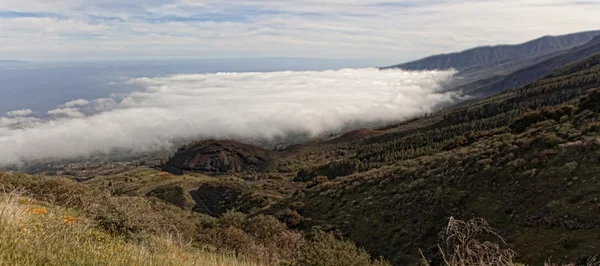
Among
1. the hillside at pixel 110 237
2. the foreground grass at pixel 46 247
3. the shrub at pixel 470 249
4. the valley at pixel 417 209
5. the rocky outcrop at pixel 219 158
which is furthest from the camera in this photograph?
the rocky outcrop at pixel 219 158

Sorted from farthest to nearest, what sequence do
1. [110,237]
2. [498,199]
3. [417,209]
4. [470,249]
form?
[417,209] → [498,199] → [110,237] → [470,249]

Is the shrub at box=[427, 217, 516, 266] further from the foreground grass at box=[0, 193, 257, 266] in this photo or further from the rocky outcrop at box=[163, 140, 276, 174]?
the rocky outcrop at box=[163, 140, 276, 174]

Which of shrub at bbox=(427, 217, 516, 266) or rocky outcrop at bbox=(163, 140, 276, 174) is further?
rocky outcrop at bbox=(163, 140, 276, 174)

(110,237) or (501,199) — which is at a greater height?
(110,237)

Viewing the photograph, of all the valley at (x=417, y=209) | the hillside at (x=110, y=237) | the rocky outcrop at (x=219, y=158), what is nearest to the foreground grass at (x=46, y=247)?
the hillside at (x=110, y=237)

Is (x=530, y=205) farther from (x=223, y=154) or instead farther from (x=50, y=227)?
(x=223, y=154)

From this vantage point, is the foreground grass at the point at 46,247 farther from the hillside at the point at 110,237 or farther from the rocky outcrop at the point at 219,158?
the rocky outcrop at the point at 219,158

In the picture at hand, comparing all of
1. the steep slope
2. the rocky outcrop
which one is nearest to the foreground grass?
the steep slope

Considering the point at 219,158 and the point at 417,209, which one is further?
the point at 219,158

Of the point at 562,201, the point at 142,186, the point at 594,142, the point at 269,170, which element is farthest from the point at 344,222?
the point at 269,170

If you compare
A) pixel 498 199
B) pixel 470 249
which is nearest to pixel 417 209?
pixel 498 199

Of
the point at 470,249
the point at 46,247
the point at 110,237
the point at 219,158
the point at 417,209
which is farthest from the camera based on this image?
the point at 219,158

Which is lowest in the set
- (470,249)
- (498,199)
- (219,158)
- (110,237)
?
(219,158)

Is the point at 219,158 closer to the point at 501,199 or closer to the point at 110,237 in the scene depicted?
the point at 501,199
